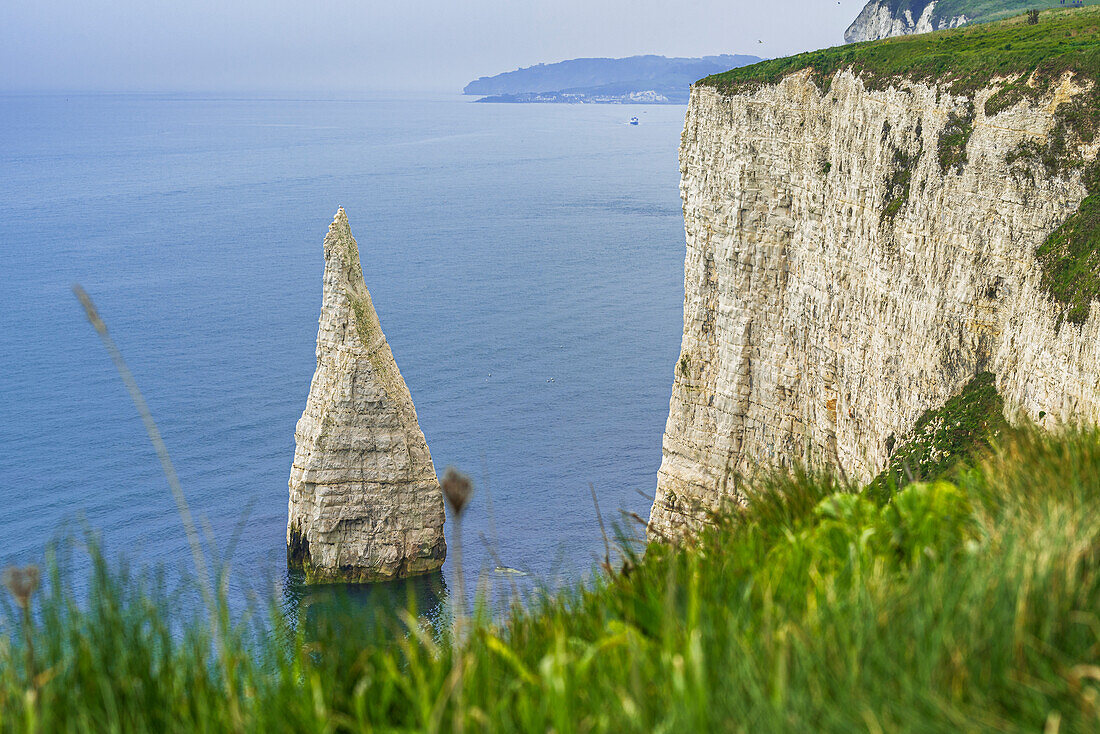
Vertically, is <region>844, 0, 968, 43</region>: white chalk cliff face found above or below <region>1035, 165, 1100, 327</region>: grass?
above

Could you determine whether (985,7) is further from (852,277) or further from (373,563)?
(373,563)

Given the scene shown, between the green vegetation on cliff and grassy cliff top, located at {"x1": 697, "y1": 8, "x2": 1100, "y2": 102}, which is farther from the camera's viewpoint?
grassy cliff top, located at {"x1": 697, "y1": 8, "x2": 1100, "y2": 102}

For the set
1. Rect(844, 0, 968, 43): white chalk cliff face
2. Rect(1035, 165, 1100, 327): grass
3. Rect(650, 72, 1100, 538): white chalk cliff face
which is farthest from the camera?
Rect(844, 0, 968, 43): white chalk cliff face

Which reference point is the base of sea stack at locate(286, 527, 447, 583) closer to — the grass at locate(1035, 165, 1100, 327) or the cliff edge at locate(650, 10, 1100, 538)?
the cliff edge at locate(650, 10, 1100, 538)

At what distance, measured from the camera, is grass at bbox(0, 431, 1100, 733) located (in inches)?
161

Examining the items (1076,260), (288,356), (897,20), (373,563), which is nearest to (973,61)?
(1076,260)

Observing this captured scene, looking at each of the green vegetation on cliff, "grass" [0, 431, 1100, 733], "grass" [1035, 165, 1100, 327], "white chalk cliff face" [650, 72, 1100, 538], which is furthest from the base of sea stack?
"grass" [0, 431, 1100, 733]

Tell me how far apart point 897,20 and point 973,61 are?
94.6 metres

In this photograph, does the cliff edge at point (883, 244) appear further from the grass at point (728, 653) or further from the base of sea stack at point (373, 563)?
the grass at point (728, 653)

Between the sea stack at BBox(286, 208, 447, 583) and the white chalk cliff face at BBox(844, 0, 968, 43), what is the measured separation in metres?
70.0

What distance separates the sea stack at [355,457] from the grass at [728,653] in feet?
122

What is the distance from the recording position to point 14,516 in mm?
52125

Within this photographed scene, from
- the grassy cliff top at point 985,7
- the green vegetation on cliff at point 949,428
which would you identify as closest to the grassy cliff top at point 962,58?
the green vegetation on cliff at point 949,428

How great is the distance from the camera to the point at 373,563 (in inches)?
1795
